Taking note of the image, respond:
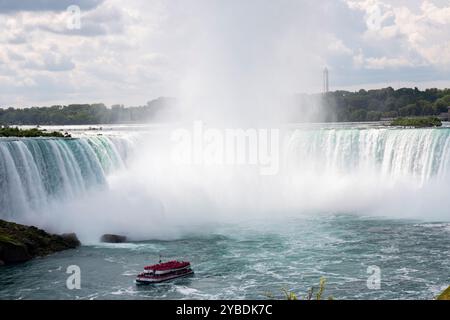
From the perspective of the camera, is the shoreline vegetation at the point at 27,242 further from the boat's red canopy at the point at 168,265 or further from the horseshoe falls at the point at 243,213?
the boat's red canopy at the point at 168,265

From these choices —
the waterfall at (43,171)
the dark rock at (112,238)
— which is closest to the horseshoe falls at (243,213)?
the waterfall at (43,171)

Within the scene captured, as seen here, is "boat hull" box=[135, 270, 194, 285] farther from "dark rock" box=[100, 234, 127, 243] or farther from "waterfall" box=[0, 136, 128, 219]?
"waterfall" box=[0, 136, 128, 219]

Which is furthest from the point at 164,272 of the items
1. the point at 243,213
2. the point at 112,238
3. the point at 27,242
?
the point at 243,213

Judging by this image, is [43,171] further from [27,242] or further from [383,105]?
[383,105]

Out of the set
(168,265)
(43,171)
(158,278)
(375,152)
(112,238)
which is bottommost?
(158,278)
